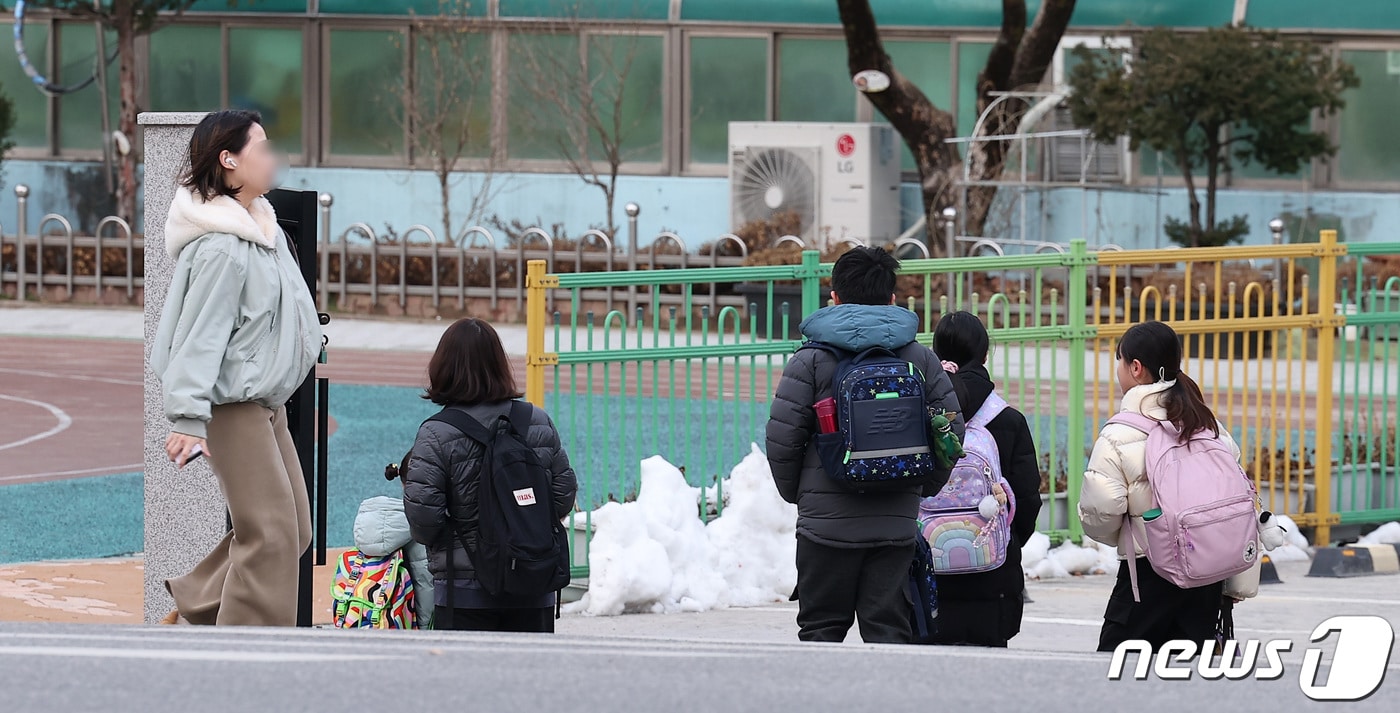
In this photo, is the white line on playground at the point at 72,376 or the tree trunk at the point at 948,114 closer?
the white line on playground at the point at 72,376

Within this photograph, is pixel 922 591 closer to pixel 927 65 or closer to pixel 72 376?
pixel 72 376

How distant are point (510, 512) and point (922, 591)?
4.59ft

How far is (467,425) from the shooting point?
616 centimetres

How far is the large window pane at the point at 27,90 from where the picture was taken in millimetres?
29328

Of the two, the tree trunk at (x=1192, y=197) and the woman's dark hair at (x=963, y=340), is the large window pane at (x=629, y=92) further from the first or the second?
the woman's dark hair at (x=963, y=340)

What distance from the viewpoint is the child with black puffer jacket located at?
671cm

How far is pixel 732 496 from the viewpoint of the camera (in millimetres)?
9328

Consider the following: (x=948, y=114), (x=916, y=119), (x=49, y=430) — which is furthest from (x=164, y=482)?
(x=948, y=114)

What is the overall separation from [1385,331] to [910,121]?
516 inches

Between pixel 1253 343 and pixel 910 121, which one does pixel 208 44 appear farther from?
pixel 1253 343

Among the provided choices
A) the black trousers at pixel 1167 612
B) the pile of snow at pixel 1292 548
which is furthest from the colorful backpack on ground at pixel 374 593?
the pile of snow at pixel 1292 548

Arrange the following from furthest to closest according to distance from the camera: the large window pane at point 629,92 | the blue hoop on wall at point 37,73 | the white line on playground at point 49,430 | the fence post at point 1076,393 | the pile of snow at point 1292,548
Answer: the blue hoop on wall at point 37,73 → the large window pane at point 629,92 → the white line on playground at point 49,430 → the pile of snow at point 1292,548 → the fence post at point 1076,393

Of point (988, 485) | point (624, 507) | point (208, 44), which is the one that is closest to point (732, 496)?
point (624, 507)

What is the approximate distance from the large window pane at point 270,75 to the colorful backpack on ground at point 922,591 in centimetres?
2333
